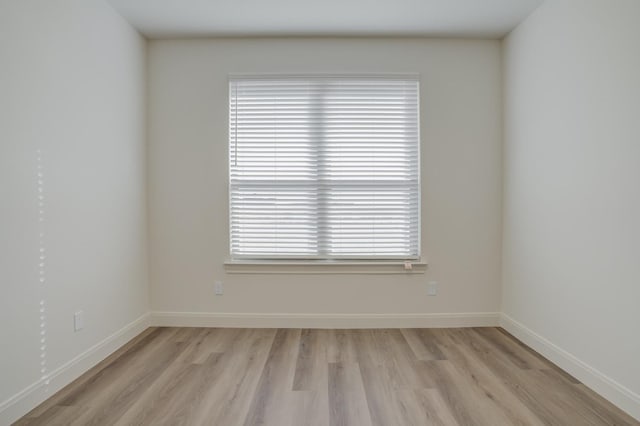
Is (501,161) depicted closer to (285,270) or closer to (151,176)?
(285,270)

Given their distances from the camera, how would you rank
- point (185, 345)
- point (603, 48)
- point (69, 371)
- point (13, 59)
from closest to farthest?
1. point (13, 59)
2. point (603, 48)
3. point (69, 371)
4. point (185, 345)

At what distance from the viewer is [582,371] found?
245cm

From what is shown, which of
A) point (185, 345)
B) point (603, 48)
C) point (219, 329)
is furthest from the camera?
point (219, 329)

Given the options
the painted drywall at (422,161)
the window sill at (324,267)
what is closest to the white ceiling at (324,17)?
the painted drywall at (422,161)

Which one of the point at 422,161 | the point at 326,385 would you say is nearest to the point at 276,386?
the point at 326,385

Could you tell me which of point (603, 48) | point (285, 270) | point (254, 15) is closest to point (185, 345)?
point (285, 270)

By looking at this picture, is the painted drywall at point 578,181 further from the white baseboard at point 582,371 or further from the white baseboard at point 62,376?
the white baseboard at point 62,376

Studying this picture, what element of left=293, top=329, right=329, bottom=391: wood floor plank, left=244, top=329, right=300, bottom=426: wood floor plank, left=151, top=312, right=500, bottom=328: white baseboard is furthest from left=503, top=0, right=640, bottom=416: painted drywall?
left=244, top=329, right=300, bottom=426: wood floor plank

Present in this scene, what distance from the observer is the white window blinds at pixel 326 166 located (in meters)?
3.52

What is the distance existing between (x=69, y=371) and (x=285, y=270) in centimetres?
177

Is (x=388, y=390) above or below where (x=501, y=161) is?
below

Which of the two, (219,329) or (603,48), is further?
(219,329)

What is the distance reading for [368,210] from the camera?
354 cm

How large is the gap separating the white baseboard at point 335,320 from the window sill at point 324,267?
1.32 ft
